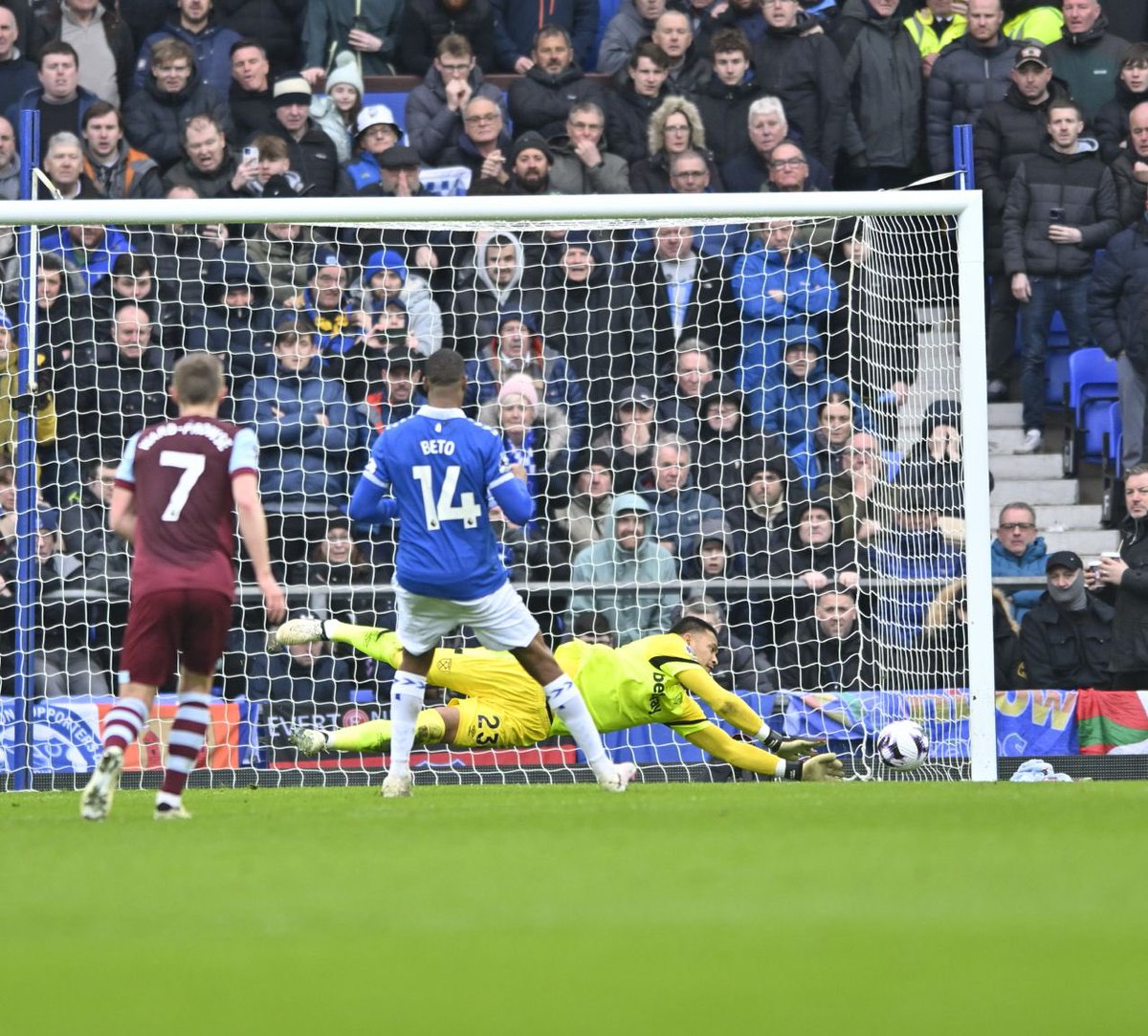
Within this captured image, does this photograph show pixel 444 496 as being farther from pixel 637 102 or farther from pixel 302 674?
pixel 637 102

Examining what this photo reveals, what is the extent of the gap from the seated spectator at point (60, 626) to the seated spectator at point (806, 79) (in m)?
6.51

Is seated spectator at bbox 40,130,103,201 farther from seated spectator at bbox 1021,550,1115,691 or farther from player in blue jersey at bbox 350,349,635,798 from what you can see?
seated spectator at bbox 1021,550,1115,691

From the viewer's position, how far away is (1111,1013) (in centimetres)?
376

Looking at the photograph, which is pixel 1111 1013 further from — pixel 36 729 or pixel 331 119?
pixel 331 119

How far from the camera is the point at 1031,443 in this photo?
1580 cm

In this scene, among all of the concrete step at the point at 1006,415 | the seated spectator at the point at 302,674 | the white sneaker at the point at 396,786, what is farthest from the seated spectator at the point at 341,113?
the white sneaker at the point at 396,786

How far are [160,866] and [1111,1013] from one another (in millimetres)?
3538

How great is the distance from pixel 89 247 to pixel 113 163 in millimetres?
Result: 846

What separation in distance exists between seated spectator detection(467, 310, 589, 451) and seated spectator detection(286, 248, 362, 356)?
35.3 inches

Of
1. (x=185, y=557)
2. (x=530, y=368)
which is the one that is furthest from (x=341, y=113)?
(x=185, y=557)

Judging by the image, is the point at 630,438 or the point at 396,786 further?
the point at 630,438

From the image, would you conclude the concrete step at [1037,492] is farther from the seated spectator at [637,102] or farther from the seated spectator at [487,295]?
the seated spectator at [487,295]

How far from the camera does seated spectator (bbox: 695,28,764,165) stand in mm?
15328

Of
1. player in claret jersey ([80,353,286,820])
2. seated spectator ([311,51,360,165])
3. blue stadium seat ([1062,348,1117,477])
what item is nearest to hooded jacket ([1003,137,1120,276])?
blue stadium seat ([1062,348,1117,477])
